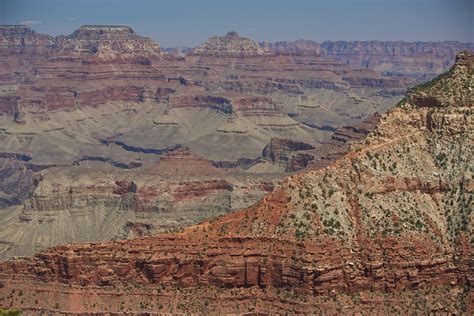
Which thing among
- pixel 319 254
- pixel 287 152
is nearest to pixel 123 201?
pixel 287 152

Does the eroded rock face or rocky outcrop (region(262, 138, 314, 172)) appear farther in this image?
rocky outcrop (region(262, 138, 314, 172))

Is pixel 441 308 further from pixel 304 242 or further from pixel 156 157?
pixel 156 157

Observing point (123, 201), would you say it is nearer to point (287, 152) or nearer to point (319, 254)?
point (287, 152)

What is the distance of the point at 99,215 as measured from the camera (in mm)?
123375

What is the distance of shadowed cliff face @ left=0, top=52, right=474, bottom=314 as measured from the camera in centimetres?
4906

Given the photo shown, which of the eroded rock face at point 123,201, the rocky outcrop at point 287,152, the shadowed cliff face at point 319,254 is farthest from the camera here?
the rocky outcrop at point 287,152

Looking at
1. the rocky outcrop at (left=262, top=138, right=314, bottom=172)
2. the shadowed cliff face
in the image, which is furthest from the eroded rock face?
the shadowed cliff face

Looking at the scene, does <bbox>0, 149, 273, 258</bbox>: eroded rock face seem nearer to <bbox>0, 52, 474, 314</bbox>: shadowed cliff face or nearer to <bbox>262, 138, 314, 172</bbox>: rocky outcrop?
<bbox>262, 138, 314, 172</bbox>: rocky outcrop

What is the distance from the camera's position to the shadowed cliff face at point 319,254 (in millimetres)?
49062

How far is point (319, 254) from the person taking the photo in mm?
48375

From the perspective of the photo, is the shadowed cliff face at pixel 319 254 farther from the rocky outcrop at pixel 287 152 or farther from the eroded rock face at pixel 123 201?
the rocky outcrop at pixel 287 152

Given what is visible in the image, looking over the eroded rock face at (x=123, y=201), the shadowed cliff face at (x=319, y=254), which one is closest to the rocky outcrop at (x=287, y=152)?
the eroded rock face at (x=123, y=201)

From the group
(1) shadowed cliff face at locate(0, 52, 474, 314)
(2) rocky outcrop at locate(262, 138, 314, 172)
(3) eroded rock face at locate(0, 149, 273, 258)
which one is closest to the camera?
(1) shadowed cliff face at locate(0, 52, 474, 314)

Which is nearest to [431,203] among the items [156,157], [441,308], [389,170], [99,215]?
[389,170]
